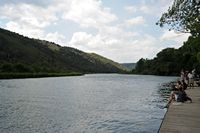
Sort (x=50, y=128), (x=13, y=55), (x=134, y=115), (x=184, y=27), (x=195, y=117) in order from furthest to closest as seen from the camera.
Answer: (x=13, y=55)
(x=134, y=115)
(x=184, y=27)
(x=50, y=128)
(x=195, y=117)

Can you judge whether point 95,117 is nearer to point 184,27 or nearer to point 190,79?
point 184,27

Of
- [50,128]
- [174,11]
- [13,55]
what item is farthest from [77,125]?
[13,55]

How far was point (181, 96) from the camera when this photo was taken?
2748 centimetres

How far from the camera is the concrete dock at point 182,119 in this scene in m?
17.0

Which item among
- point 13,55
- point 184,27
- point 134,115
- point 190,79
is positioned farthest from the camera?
point 13,55

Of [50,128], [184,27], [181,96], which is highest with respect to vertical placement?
[184,27]

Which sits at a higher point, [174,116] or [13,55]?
[13,55]

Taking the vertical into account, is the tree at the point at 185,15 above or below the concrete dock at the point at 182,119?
above

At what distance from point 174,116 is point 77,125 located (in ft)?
24.4

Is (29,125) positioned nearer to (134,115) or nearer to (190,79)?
(134,115)

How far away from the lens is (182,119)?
65.2 ft

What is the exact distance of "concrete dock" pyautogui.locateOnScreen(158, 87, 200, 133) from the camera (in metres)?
17.0

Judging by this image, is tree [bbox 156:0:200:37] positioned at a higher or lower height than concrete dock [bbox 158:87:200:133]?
higher

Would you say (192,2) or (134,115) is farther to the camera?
(134,115)
